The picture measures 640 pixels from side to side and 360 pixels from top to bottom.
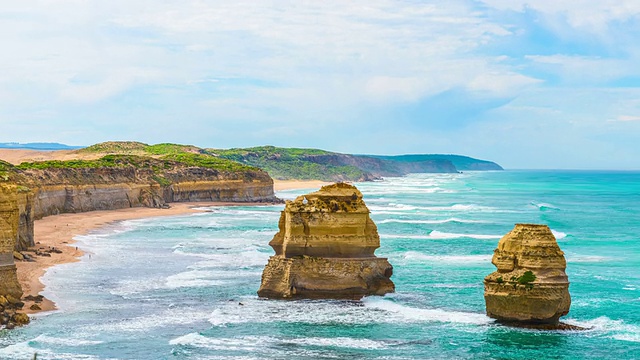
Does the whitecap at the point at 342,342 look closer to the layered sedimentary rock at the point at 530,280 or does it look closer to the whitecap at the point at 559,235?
the layered sedimentary rock at the point at 530,280

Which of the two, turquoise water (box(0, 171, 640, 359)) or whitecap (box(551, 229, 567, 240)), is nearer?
turquoise water (box(0, 171, 640, 359))

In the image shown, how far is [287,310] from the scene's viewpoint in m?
28.0

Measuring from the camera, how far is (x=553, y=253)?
989 inches

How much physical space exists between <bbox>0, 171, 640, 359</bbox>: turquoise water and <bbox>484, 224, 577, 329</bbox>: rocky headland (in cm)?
57

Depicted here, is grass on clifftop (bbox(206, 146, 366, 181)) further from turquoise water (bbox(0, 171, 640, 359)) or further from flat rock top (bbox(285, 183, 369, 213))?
flat rock top (bbox(285, 183, 369, 213))

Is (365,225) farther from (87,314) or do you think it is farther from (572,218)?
(572,218)

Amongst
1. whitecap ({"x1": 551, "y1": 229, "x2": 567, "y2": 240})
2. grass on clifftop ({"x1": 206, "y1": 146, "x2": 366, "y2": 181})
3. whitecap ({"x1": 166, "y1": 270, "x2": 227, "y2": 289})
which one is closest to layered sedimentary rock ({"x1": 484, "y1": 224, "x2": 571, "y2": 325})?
whitecap ({"x1": 166, "y1": 270, "x2": 227, "y2": 289})

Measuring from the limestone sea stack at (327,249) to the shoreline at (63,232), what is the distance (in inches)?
305

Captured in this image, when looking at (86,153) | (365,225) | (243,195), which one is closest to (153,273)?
(365,225)

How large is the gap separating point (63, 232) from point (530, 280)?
36010 millimetres

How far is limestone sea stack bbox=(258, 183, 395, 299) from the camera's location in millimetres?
29172

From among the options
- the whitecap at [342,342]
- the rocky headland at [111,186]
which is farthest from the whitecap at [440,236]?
the whitecap at [342,342]

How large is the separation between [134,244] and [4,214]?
63.4 feet

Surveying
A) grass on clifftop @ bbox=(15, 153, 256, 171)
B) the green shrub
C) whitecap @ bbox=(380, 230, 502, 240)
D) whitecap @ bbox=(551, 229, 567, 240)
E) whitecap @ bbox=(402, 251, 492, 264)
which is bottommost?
whitecap @ bbox=(402, 251, 492, 264)
